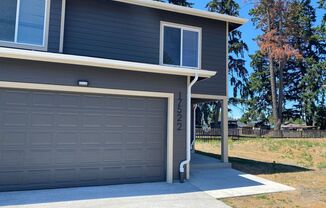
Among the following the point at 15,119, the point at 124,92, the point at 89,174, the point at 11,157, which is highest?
the point at 124,92

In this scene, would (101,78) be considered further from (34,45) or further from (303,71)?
(303,71)

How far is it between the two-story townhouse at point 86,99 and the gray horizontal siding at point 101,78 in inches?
0.9

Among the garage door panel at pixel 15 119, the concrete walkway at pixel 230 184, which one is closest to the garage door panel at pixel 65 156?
the garage door panel at pixel 15 119

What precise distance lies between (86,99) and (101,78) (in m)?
0.61

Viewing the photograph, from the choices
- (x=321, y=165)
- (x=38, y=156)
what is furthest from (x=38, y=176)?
(x=321, y=165)

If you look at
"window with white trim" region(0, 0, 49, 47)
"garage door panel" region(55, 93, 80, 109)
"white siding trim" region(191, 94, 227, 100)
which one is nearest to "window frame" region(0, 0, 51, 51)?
"window with white trim" region(0, 0, 49, 47)

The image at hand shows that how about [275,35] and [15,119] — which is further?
[275,35]

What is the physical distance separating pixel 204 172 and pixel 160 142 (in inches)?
96.2

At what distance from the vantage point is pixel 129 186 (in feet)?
21.9

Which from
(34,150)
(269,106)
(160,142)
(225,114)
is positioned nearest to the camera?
(34,150)

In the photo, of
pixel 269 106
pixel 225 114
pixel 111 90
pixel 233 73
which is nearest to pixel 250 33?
pixel 233 73

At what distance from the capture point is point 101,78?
6688mm

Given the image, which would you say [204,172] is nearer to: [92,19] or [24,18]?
[92,19]

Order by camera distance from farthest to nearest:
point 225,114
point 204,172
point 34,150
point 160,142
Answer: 1. point 225,114
2. point 204,172
3. point 160,142
4. point 34,150
